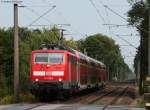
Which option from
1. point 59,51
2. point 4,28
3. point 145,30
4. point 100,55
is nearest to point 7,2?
point 59,51

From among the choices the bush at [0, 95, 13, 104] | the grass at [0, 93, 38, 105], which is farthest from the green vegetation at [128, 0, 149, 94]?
the bush at [0, 95, 13, 104]

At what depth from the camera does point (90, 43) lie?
15938cm

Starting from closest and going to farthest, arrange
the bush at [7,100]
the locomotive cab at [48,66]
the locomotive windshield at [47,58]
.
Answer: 1. the bush at [7,100]
2. the locomotive cab at [48,66]
3. the locomotive windshield at [47,58]

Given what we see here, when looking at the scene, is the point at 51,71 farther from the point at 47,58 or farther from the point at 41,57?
the point at 41,57

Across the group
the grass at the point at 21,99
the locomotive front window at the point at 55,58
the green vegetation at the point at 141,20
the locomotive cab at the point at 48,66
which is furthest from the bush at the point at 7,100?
the green vegetation at the point at 141,20

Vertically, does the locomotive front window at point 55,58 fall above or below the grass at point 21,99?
above

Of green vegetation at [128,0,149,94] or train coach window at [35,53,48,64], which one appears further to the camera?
green vegetation at [128,0,149,94]

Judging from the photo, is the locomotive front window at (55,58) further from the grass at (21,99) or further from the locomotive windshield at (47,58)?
the grass at (21,99)

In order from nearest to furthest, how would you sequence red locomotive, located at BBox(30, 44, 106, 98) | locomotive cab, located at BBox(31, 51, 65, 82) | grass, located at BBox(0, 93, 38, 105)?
grass, located at BBox(0, 93, 38, 105), red locomotive, located at BBox(30, 44, 106, 98), locomotive cab, located at BBox(31, 51, 65, 82)

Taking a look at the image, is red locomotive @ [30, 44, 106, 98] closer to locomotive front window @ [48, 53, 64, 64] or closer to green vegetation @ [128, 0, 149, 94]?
locomotive front window @ [48, 53, 64, 64]

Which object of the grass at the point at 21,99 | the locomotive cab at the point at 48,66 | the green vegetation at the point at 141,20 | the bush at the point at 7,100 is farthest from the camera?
the green vegetation at the point at 141,20

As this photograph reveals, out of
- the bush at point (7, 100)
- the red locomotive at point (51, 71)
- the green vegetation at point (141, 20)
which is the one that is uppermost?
the green vegetation at point (141, 20)

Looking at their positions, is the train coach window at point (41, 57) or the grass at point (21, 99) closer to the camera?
the grass at point (21, 99)

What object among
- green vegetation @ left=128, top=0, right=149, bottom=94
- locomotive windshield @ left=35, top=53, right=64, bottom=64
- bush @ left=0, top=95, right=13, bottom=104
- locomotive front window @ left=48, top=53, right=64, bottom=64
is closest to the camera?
bush @ left=0, top=95, right=13, bottom=104
